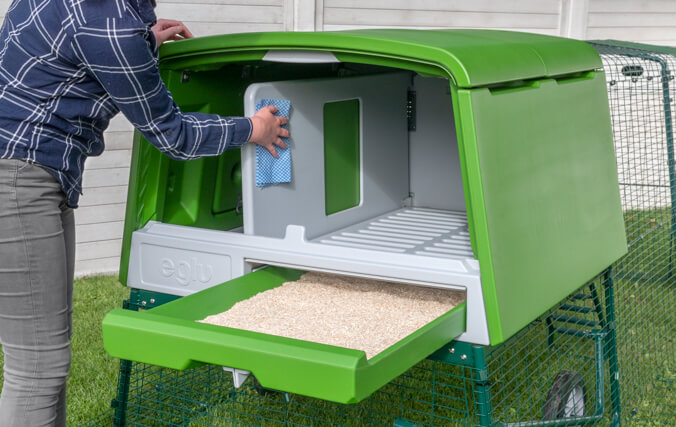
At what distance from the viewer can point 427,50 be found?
6.15ft

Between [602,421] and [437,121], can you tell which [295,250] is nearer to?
[437,121]

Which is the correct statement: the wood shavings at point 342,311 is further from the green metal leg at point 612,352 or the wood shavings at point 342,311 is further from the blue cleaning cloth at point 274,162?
the green metal leg at point 612,352

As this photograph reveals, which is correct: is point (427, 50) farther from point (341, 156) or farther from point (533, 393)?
point (533, 393)

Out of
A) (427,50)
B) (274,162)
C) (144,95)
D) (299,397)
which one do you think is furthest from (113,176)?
(427,50)

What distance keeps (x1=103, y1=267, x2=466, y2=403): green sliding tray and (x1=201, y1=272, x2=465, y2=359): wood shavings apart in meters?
0.18

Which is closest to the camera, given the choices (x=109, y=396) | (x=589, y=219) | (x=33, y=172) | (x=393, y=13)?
(x=33, y=172)

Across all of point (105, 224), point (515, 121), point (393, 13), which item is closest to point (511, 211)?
point (515, 121)

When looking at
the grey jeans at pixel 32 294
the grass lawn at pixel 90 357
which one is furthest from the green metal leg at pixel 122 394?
the grass lawn at pixel 90 357

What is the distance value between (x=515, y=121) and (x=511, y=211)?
22cm

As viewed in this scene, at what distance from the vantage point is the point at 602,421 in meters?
2.97

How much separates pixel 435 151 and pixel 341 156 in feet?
1.82

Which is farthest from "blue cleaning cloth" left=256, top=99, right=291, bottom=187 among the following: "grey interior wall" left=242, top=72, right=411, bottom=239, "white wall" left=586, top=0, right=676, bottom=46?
"white wall" left=586, top=0, right=676, bottom=46

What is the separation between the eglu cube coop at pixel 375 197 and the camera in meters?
1.71

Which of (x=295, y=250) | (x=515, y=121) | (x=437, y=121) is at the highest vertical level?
(x=437, y=121)
